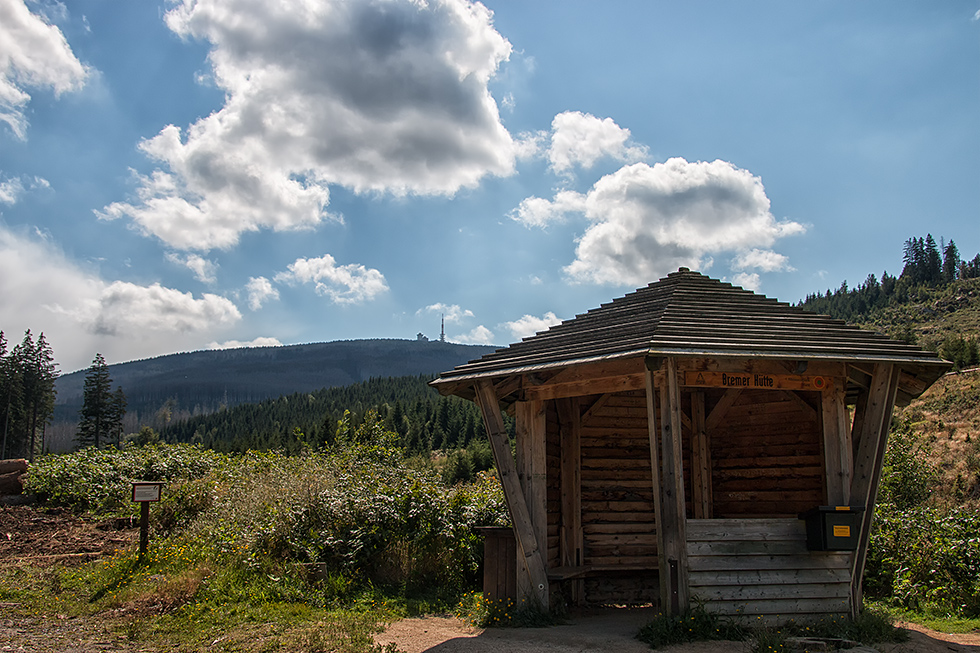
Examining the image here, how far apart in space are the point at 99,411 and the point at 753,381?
70774mm

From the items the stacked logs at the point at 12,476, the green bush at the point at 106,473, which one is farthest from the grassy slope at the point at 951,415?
the stacked logs at the point at 12,476

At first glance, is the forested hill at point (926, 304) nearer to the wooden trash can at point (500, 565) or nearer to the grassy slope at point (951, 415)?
the grassy slope at point (951, 415)

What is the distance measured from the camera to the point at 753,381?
8.51 meters

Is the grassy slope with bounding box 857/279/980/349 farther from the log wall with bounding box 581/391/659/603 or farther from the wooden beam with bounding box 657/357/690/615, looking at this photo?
the wooden beam with bounding box 657/357/690/615

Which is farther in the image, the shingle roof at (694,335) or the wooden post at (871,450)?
the wooden post at (871,450)

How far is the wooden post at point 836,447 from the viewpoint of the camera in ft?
27.8

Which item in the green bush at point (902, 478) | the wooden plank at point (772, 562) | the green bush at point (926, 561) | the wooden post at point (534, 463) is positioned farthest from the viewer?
the green bush at point (902, 478)

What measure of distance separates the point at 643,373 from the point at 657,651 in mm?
3261

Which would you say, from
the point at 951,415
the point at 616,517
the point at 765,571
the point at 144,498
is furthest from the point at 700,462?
the point at 951,415

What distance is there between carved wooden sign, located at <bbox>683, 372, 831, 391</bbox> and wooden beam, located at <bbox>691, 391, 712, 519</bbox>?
289 cm

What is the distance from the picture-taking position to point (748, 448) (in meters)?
11.5

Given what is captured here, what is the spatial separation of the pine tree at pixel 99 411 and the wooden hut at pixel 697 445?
65759mm

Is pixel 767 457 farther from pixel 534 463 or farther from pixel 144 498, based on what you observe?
pixel 144 498

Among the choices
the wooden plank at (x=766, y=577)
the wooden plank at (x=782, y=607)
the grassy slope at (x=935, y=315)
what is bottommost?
the wooden plank at (x=782, y=607)
